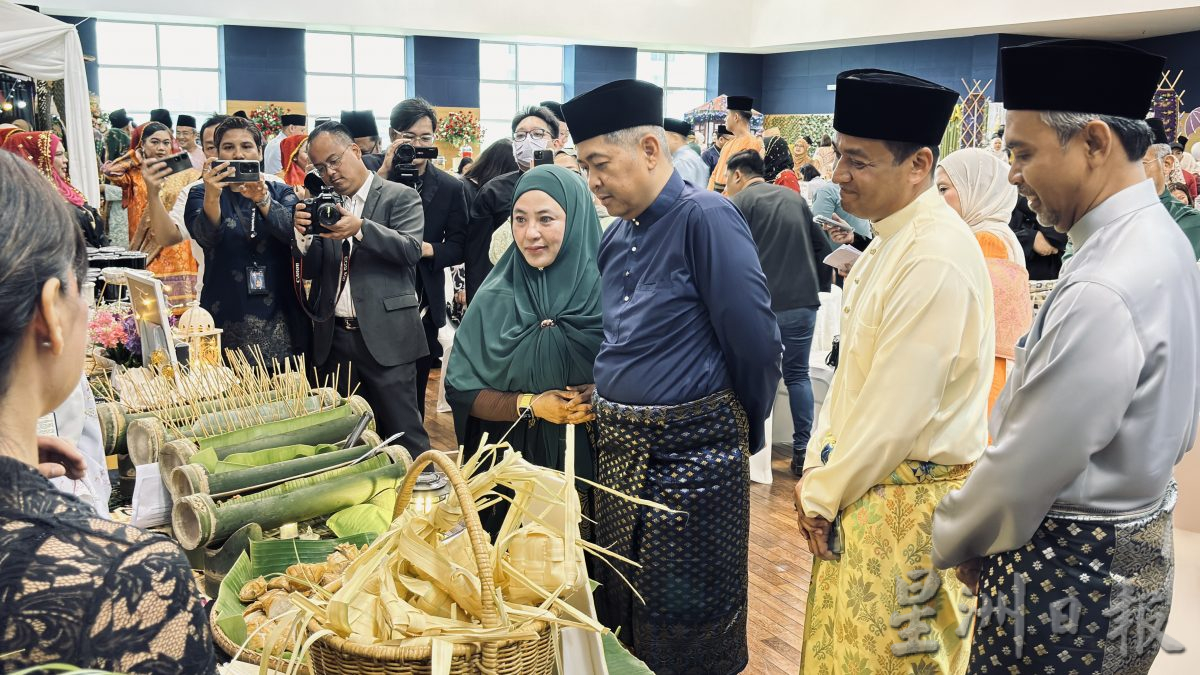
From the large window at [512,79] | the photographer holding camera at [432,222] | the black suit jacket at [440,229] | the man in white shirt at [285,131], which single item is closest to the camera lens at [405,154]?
the photographer holding camera at [432,222]

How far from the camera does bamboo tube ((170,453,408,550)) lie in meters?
2.15

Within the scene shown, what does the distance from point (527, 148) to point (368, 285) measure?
139 cm

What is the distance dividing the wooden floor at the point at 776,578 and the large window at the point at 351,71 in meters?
13.1

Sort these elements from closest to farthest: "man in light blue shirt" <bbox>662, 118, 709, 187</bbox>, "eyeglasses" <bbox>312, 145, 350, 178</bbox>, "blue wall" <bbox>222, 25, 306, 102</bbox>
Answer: "eyeglasses" <bbox>312, 145, 350, 178</bbox> → "man in light blue shirt" <bbox>662, 118, 709, 187</bbox> → "blue wall" <bbox>222, 25, 306, 102</bbox>

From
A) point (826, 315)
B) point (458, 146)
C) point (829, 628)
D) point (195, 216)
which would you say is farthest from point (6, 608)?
point (458, 146)

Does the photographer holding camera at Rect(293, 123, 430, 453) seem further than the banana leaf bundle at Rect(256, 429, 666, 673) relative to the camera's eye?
Yes

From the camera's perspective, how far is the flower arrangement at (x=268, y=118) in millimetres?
15320

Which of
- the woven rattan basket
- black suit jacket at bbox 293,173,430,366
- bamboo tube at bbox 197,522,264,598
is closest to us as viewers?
the woven rattan basket

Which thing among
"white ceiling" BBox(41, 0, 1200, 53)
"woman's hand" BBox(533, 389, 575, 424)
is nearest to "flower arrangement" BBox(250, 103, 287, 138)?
"white ceiling" BBox(41, 0, 1200, 53)

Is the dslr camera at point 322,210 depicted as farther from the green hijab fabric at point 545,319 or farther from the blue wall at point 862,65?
the blue wall at point 862,65

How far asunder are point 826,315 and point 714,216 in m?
3.31

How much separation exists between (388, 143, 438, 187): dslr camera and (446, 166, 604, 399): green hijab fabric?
1857mm

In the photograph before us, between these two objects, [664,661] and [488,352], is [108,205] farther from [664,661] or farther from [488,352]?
[664,661]

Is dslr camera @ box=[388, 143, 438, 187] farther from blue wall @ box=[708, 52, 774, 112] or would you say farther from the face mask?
blue wall @ box=[708, 52, 774, 112]
